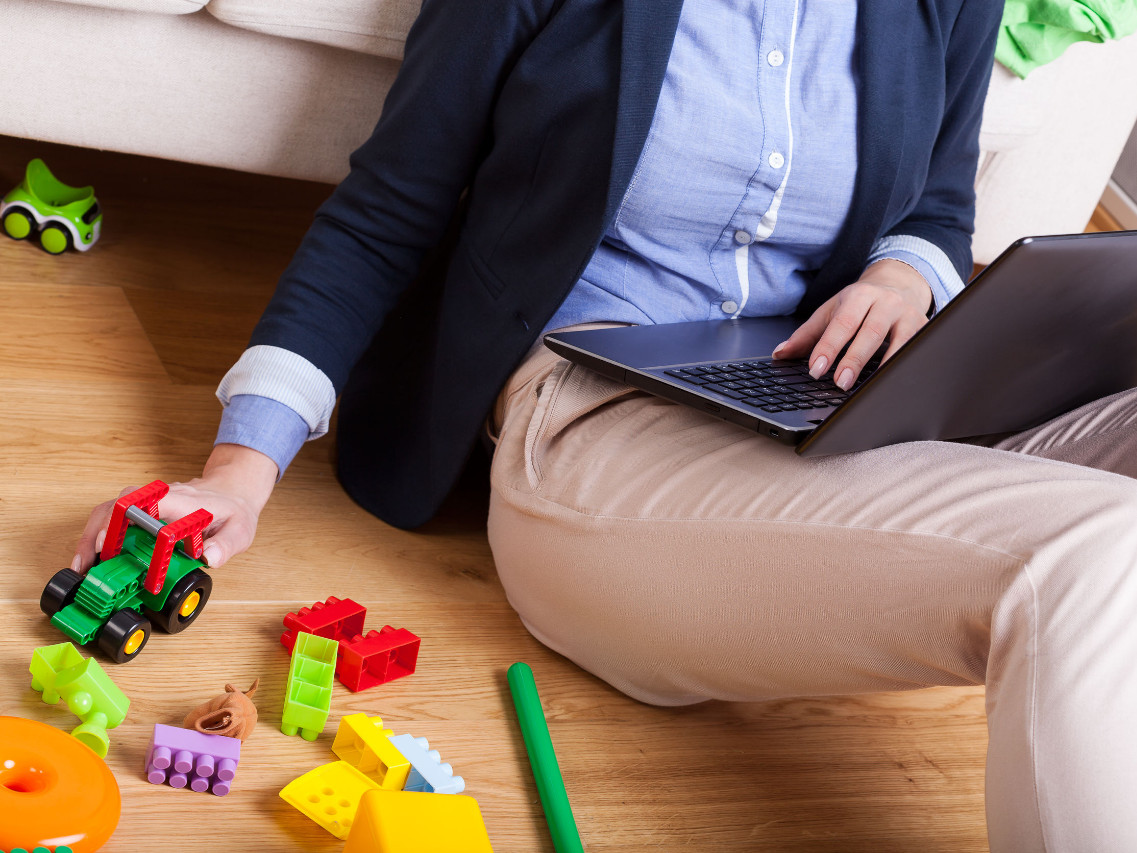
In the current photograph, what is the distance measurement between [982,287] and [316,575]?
56cm

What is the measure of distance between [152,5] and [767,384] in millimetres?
754

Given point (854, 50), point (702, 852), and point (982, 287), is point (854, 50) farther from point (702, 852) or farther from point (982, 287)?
point (702, 852)

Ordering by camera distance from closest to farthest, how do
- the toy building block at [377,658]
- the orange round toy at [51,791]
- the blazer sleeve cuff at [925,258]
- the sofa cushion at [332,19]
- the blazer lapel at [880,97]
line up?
the orange round toy at [51,791] < the toy building block at [377,658] < the blazer lapel at [880,97] < the blazer sleeve cuff at [925,258] < the sofa cushion at [332,19]

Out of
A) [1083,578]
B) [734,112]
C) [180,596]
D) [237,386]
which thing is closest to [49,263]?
[237,386]

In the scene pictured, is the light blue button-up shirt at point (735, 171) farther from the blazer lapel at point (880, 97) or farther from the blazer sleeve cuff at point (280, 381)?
the blazer sleeve cuff at point (280, 381)

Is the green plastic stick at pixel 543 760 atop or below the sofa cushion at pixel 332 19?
below

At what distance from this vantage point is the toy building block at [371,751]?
66cm

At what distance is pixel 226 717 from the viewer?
67 centimetres

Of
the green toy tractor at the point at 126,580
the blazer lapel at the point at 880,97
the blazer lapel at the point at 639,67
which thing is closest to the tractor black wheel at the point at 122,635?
the green toy tractor at the point at 126,580

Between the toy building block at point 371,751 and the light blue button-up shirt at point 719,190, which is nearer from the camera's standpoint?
the toy building block at point 371,751

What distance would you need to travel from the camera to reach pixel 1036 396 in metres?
0.78

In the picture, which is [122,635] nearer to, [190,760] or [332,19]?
[190,760]

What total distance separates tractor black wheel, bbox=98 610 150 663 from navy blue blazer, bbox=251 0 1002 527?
0.75 feet

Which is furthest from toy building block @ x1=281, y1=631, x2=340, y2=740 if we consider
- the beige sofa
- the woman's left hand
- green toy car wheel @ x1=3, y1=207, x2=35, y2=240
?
green toy car wheel @ x1=3, y1=207, x2=35, y2=240
